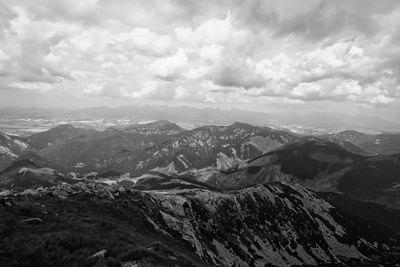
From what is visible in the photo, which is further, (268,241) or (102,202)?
(268,241)

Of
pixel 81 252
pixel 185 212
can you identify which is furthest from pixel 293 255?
pixel 81 252

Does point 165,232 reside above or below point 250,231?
above

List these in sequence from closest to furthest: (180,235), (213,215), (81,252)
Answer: (81,252) < (180,235) < (213,215)

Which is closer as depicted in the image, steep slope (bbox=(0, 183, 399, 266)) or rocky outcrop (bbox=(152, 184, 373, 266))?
steep slope (bbox=(0, 183, 399, 266))

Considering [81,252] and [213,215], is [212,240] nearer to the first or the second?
[213,215]

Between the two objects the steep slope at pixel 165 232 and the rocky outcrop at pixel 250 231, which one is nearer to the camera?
the steep slope at pixel 165 232

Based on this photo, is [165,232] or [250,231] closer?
[165,232]

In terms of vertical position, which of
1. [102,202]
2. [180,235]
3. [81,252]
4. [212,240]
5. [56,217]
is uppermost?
[81,252]

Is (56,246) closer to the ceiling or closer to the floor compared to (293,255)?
closer to the ceiling
